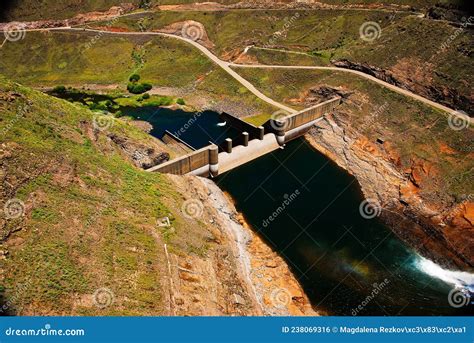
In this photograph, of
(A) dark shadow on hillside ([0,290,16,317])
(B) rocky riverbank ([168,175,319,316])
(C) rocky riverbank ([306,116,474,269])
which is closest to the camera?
(A) dark shadow on hillside ([0,290,16,317])

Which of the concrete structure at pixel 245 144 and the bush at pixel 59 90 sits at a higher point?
the concrete structure at pixel 245 144

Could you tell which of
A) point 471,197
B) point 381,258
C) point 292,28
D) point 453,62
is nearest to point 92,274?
point 381,258

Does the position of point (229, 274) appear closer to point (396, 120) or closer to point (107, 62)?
point (396, 120)

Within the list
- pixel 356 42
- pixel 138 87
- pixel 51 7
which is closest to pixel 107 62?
pixel 138 87

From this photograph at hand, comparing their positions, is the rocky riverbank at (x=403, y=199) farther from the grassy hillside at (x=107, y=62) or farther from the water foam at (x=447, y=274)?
the grassy hillside at (x=107, y=62)

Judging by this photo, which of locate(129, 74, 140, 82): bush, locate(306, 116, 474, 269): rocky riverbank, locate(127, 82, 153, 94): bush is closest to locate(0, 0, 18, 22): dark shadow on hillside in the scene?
locate(129, 74, 140, 82): bush

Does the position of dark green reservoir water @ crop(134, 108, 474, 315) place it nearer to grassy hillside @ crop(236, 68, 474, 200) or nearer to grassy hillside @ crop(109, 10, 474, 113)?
grassy hillside @ crop(236, 68, 474, 200)

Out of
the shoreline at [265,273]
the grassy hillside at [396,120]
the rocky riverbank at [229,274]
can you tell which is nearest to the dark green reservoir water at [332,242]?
the shoreline at [265,273]
